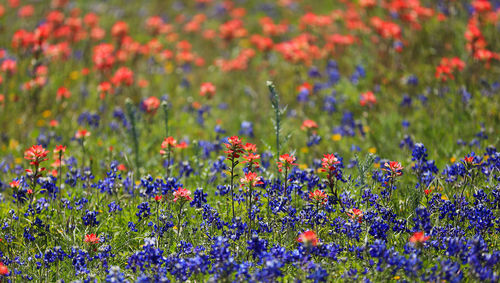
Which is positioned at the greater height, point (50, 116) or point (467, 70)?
point (467, 70)

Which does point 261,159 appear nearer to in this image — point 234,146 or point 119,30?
point 234,146

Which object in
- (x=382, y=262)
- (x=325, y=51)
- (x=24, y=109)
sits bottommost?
(x=24, y=109)

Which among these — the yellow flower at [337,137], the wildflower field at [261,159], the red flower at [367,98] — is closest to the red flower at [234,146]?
the wildflower field at [261,159]

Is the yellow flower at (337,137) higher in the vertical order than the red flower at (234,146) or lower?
→ lower

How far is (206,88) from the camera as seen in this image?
5973mm

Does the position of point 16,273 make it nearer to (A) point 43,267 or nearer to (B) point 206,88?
(A) point 43,267

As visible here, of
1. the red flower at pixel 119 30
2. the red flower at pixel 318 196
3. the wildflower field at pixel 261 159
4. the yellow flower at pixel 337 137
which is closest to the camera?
the wildflower field at pixel 261 159

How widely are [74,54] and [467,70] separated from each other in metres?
7.13

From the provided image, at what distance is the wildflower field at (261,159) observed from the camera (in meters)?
3.35

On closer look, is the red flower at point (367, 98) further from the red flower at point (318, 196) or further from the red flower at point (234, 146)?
the red flower at point (234, 146)

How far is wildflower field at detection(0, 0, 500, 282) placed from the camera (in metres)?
3.35

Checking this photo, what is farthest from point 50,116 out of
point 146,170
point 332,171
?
point 332,171

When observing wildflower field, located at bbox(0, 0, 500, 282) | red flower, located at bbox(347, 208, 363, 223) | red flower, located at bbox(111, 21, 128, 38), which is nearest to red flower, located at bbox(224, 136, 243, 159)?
wildflower field, located at bbox(0, 0, 500, 282)

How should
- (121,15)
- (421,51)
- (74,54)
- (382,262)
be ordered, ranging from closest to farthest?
1. (382,262)
2. (421,51)
3. (74,54)
4. (121,15)
